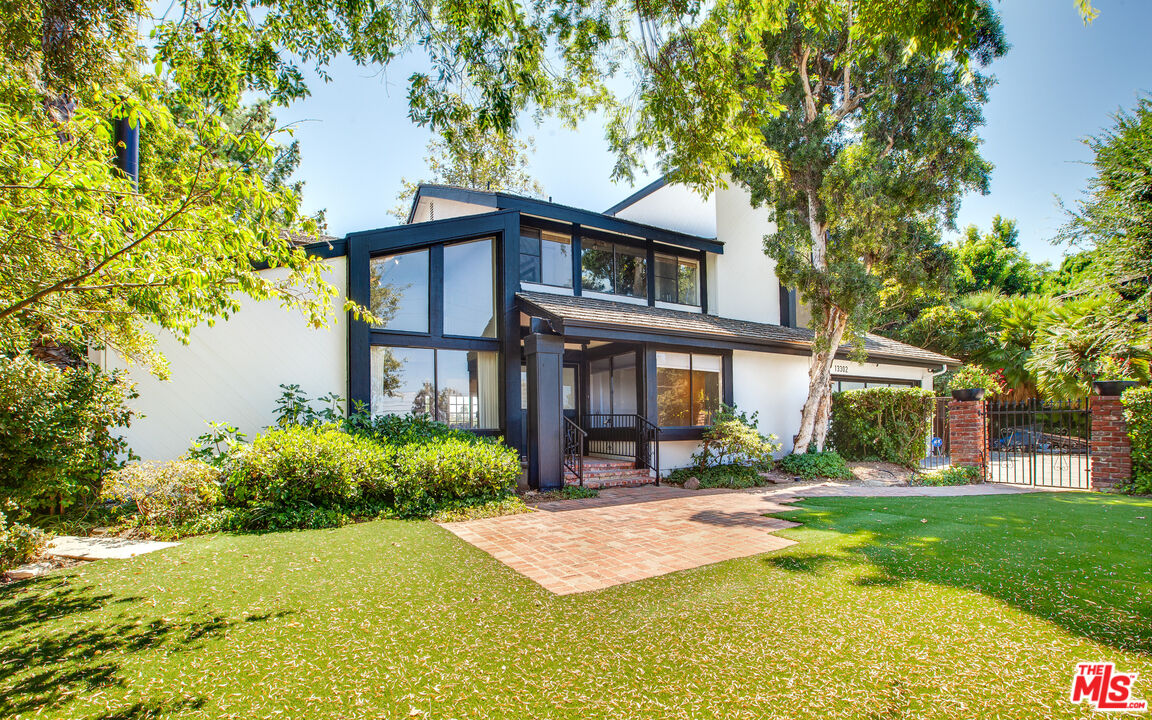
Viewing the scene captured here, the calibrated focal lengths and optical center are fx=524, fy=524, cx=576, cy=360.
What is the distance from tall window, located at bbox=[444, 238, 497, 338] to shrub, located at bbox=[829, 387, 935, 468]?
9665 millimetres

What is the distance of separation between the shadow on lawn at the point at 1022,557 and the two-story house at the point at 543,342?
4.77 m

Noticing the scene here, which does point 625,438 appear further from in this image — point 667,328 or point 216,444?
point 216,444

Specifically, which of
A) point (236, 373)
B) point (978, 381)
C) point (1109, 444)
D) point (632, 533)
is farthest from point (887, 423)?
point (236, 373)

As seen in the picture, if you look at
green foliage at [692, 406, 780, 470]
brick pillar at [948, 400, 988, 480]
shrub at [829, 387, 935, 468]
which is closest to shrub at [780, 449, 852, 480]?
green foliage at [692, 406, 780, 470]

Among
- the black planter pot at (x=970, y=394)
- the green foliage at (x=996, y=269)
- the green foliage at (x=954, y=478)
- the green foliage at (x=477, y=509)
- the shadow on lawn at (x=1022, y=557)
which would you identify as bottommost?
the green foliage at (x=954, y=478)

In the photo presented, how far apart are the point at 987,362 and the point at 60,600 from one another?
76.9 ft

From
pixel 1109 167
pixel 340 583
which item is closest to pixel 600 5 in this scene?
pixel 1109 167

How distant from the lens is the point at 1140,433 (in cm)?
898

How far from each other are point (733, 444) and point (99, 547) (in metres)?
10.4

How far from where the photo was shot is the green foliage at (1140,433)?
348 inches

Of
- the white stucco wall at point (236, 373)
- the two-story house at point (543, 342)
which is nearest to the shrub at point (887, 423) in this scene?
the two-story house at point (543, 342)

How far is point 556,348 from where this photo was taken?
10008 millimetres

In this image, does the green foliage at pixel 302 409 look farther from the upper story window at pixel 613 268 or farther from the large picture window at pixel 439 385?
the upper story window at pixel 613 268

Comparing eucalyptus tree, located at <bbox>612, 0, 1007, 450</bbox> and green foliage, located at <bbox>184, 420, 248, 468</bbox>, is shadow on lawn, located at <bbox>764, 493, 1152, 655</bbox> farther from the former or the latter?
green foliage, located at <bbox>184, 420, 248, 468</bbox>
